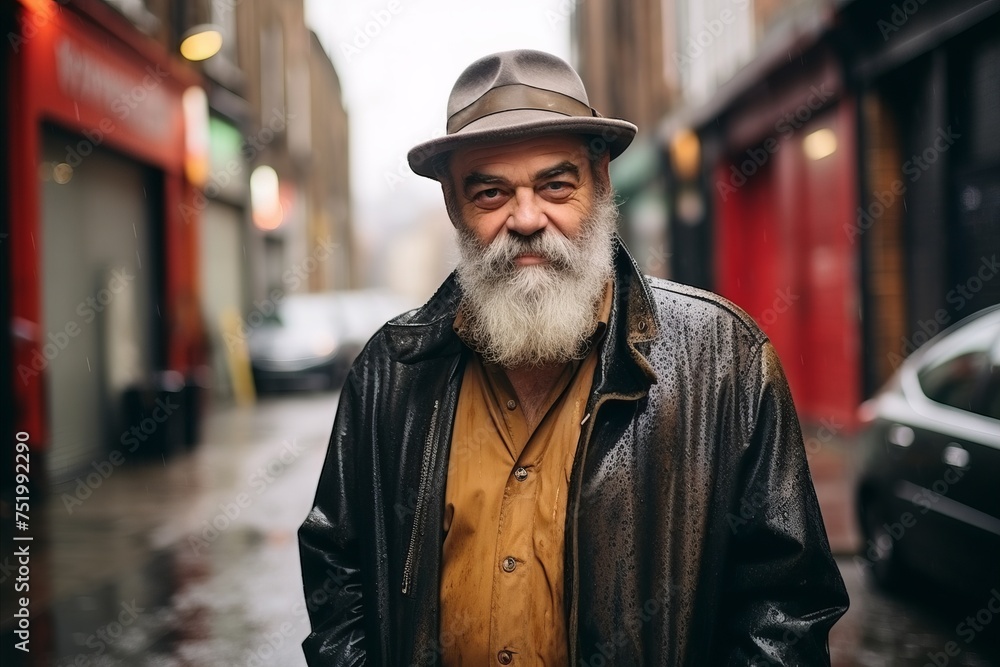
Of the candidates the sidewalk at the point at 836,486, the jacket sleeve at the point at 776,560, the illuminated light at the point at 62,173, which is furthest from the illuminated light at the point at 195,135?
the jacket sleeve at the point at 776,560

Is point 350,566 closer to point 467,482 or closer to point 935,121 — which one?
point 467,482

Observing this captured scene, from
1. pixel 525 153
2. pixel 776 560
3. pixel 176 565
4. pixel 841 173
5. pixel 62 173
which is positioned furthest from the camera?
pixel 841 173

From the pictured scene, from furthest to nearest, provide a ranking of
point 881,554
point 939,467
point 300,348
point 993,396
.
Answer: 1. point 300,348
2. point 881,554
3. point 939,467
4. point 993,396

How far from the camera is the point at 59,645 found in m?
5.07

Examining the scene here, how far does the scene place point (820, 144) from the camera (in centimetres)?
1255

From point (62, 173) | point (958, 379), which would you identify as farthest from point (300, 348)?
point (958, 379)

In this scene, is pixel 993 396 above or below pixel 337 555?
above

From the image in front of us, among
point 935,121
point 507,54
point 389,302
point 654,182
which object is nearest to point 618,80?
point 654,182

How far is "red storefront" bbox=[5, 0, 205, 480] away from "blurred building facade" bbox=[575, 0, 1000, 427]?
25.9 feet

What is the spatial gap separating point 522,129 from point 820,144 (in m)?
11.5

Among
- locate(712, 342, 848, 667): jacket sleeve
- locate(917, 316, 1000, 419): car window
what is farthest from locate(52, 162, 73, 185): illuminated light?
locate(712, 342, 848, 667): jacket sleeve

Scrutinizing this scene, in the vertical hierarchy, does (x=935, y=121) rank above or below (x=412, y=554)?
above

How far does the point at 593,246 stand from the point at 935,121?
8.47 m

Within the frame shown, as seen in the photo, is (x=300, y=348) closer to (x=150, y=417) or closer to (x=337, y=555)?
(x=150, y=417)
